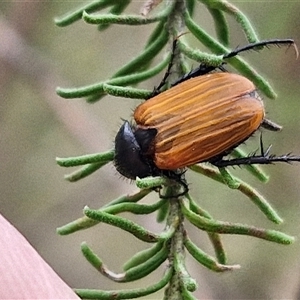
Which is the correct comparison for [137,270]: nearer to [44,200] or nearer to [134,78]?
[134,78]

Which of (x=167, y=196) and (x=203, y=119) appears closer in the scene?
(x=167, y=196)

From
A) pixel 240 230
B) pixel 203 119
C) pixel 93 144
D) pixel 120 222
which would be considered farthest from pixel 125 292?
pixel 93 144

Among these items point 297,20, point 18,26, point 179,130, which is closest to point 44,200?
point 18,26

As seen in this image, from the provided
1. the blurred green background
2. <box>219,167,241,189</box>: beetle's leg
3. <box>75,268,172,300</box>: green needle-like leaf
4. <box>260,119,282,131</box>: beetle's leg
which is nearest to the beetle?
<box>260,119,282,131</box>: beetle's leg

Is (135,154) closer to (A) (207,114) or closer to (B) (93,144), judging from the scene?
(A) (207,114)

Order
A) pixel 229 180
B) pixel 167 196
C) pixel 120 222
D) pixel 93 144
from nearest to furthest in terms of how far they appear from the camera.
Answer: pixel 120 222
pixel 229 180
pixel 167 196
pixel 93 144

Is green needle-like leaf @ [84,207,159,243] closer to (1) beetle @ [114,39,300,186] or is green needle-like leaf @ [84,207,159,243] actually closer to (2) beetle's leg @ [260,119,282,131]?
(1) beetle @ [114,39,300,186]

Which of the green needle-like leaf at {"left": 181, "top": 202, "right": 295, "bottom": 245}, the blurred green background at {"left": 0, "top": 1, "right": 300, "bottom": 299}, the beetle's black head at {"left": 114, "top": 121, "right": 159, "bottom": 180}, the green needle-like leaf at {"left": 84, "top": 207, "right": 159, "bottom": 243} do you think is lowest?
the blurred green background at {"left": 0, "top": 1, "right": 300, "bottom": 299}
